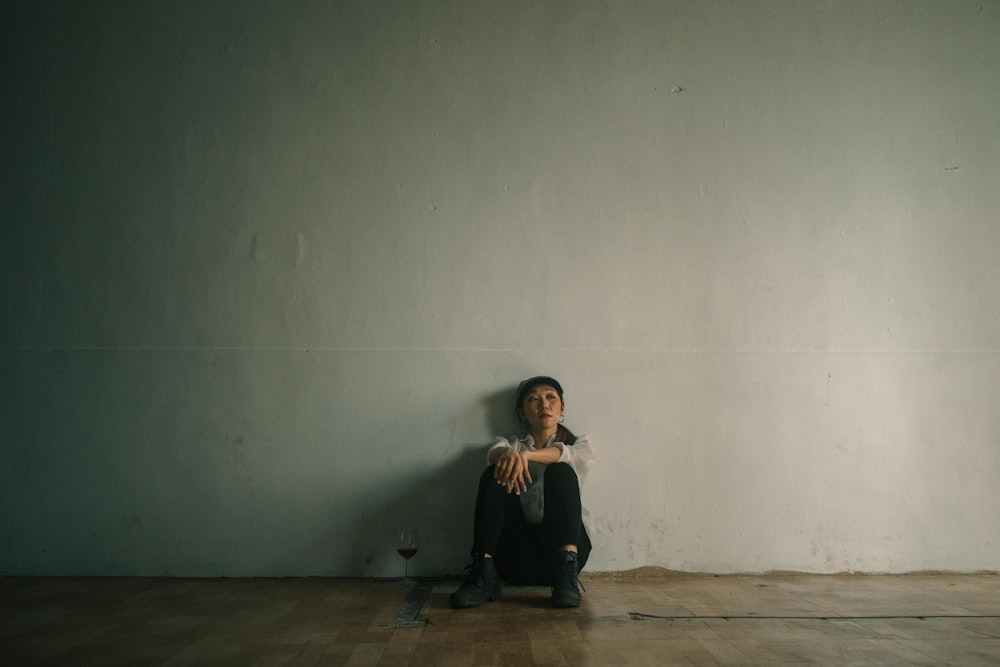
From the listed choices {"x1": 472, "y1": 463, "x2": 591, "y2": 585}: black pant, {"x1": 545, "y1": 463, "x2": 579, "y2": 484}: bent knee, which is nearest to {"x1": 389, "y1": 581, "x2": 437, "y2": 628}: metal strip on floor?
{"x1": 472, "y1": 463, "x2": 591, "y2": 585}: black pant

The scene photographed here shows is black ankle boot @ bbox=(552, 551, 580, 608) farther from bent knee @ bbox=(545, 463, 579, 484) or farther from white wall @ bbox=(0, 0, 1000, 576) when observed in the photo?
white wall @ bbox=(0, 0, 1000, 576)

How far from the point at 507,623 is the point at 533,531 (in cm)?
54

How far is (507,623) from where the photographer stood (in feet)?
6.88

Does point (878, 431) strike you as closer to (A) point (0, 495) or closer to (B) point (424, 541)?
(B) point (424, 541)

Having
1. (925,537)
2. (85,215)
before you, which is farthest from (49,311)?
(925,537)

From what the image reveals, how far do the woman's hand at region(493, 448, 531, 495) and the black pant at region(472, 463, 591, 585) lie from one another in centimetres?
8

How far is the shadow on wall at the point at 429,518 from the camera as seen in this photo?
9.41 feet

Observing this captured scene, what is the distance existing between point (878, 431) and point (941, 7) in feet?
7.58

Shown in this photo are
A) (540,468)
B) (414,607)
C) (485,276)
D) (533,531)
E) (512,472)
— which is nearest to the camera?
(414,607)

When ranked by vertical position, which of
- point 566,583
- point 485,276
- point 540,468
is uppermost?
point 485,276

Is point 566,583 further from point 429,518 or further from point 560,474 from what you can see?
point 429,518

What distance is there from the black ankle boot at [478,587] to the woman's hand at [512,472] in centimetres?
29

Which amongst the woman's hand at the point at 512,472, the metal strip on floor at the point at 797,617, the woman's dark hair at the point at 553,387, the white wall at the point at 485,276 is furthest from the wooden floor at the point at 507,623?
the woman's dark hair at the point at 553,387

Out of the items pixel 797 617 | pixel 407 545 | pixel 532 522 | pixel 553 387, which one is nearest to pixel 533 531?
pixel 532 522
